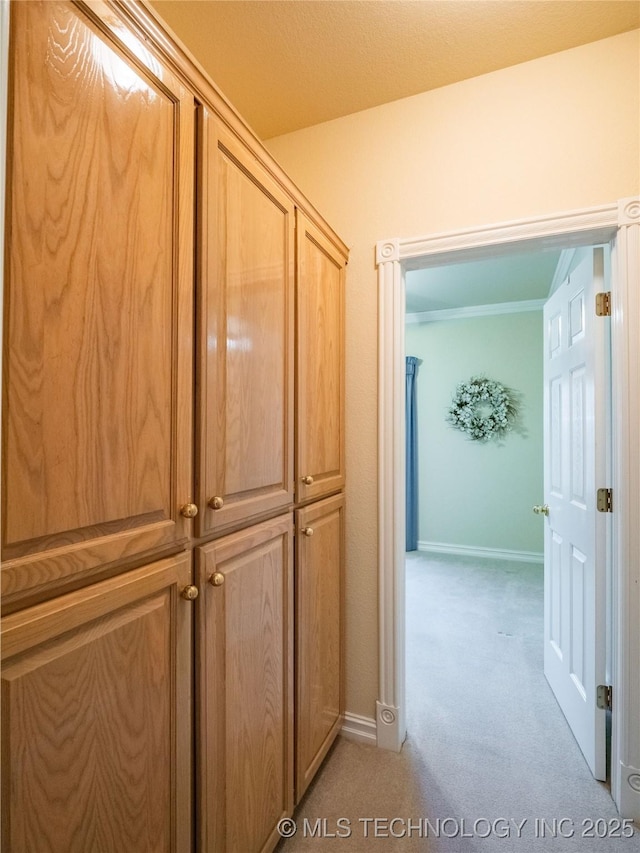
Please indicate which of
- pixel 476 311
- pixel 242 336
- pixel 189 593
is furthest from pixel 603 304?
pixel 476 311

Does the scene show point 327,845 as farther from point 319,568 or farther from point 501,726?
point 501,726

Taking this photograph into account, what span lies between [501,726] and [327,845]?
3.25ft

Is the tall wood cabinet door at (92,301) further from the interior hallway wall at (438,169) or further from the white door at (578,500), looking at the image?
the white door at (578,500)

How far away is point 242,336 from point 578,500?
1.61 m

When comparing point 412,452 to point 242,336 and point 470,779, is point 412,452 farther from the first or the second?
point 242,336

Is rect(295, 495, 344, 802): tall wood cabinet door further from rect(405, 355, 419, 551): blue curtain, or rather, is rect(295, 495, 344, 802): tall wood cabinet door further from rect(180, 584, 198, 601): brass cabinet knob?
rect(405, 355, 419, 551): blue curtain

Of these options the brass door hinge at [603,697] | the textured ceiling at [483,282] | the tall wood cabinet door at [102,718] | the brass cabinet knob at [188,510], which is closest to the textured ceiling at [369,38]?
the textured ceiling at [483,282]

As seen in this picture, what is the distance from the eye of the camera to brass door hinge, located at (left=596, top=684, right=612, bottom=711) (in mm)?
1521

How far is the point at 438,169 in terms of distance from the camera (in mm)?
1681

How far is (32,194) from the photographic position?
1.90 feet

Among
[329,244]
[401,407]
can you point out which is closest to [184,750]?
[401,407]

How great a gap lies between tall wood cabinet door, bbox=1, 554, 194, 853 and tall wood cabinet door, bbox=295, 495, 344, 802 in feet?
1.78

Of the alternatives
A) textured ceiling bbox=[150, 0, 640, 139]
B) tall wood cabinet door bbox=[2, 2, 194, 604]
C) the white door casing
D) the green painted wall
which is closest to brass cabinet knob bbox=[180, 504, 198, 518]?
tall wood cabinet door bbox=[2, 2, 194, 604]

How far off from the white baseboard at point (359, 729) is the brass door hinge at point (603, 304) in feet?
6.25
